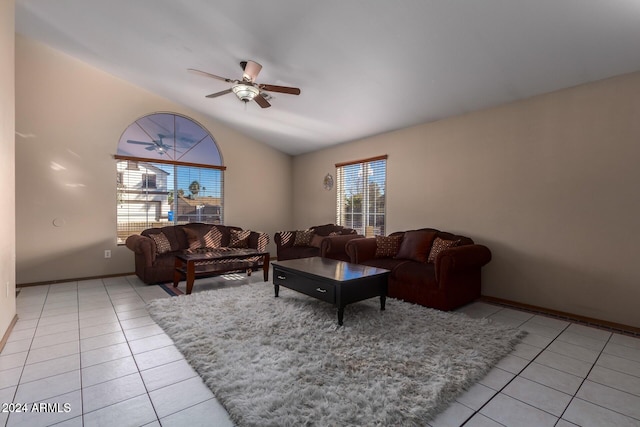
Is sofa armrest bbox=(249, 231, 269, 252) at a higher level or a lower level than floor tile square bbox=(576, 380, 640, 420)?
higher

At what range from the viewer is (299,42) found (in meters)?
3.22

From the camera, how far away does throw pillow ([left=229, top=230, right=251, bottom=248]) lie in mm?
5691

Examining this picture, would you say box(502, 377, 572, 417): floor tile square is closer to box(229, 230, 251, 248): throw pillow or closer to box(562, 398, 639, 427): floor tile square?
box(562, 398, 639, 427): floor tile square

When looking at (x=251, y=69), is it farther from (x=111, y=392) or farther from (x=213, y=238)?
(x=213, y=238)

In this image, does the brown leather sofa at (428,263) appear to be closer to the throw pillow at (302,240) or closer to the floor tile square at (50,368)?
the throw pillow at (302,240)

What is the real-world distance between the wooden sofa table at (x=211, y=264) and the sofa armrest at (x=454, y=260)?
103 inches

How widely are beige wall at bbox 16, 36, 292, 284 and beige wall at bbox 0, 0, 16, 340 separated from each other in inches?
75.3

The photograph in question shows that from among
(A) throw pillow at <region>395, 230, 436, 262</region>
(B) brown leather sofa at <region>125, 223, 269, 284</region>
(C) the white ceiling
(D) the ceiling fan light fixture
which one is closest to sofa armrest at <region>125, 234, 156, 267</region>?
(B) brown leather sofa at <region>125, 223, 269, 284</region>

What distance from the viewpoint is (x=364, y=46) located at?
10.1 feet

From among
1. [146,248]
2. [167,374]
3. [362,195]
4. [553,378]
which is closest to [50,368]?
[167,374]

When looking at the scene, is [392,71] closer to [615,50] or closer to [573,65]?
[573,65]

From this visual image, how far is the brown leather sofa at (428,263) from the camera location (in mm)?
3398

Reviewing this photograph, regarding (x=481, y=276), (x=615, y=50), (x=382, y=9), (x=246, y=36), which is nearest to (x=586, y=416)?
(x=481, y=276)

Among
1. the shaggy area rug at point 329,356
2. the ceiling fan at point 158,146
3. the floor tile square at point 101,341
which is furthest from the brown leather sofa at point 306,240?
the floor tile square at point 101,341
